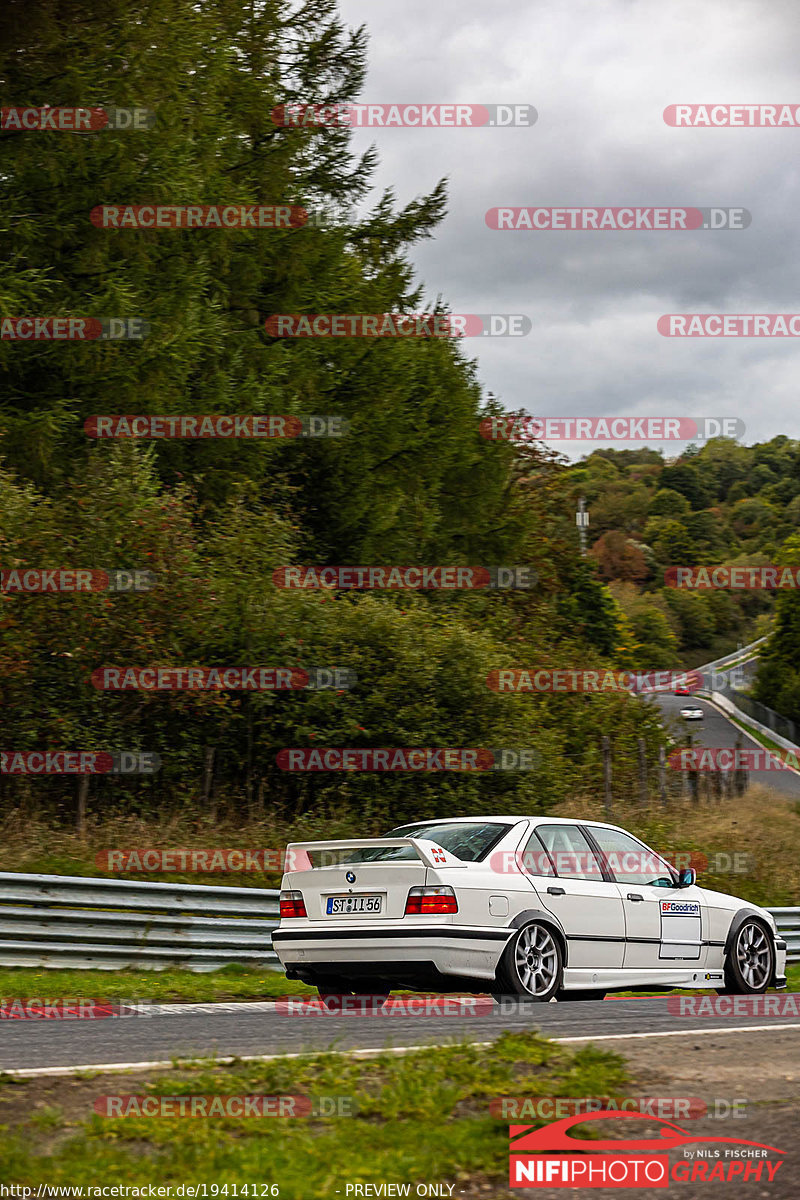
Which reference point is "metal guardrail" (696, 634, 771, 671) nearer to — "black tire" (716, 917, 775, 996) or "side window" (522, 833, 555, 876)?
"black tire" (716, 917, 775, 996)

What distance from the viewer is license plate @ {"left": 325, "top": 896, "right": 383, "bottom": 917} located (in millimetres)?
8891

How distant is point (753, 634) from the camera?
12950cm

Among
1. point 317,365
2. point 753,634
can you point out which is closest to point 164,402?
point 317,365

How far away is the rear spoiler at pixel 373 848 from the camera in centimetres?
887

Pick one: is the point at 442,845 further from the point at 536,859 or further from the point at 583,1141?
the point at 583,1141

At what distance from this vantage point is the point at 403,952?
28.4ft

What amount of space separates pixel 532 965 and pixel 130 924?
400 cm

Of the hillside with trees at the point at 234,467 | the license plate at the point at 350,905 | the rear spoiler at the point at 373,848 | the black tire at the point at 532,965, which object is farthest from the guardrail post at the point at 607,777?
the license plate at the point at 350,905

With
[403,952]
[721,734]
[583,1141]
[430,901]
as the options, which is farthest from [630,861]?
[721,734]

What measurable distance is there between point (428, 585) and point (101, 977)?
14785 millimetres

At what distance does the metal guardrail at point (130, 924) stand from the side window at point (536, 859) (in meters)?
3.44

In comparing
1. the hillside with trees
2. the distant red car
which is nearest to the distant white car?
the hillside with trees

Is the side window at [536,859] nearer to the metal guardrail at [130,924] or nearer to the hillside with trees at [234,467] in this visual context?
the metal guardrail at [130,924]

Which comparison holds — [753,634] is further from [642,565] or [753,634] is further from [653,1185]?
[653,1185]
